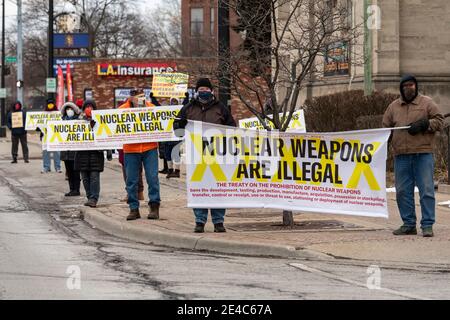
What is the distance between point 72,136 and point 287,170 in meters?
6.51

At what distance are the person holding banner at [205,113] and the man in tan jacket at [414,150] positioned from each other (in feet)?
6.97

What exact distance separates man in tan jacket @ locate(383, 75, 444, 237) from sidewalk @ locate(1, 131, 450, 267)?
281mm

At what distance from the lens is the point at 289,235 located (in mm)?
11875

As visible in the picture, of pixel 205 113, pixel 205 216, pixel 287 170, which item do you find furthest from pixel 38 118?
pixel 287 170

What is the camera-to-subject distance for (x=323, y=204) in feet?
Result: 40.3

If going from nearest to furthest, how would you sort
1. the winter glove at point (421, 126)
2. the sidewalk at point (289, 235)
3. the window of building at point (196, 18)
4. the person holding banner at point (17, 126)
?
the sidewalk at point (289, 235) < the winter glove at point (421, 126) < the person holding banner at point (17, 126) < the window of building at point (196, 18)

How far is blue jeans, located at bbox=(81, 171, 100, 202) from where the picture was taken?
627 inches

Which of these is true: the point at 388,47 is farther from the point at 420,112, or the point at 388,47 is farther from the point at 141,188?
the point at 420,112

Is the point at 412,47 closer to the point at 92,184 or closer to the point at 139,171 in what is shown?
the point at 92,184

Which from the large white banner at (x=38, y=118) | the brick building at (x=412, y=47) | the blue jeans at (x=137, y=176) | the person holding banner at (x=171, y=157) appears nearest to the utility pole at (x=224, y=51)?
the blue jeans at (x=137, y=176)

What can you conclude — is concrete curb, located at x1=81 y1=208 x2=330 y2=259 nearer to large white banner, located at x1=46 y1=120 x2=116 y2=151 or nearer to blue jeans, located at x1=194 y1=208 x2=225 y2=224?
blue jeans, located at x1=194 y1=208 x2=225 y2=224

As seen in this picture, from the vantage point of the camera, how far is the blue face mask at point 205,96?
1235cm

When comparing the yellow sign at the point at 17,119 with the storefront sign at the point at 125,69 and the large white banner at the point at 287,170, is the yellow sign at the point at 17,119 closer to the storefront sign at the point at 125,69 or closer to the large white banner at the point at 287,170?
the large white banner at the point at 287,170
